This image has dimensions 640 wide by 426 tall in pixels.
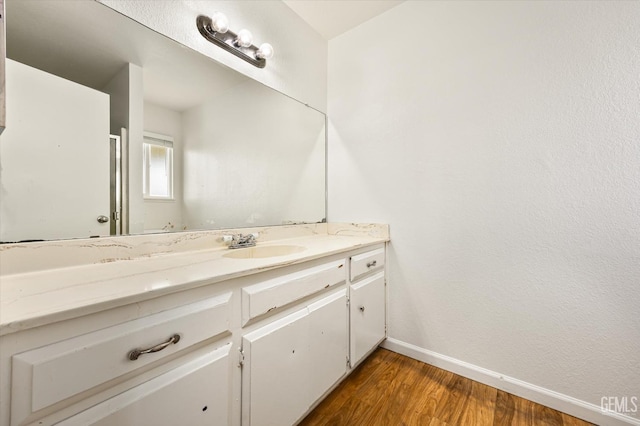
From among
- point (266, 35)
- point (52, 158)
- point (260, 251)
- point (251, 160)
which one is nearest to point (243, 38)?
point (266, 35)

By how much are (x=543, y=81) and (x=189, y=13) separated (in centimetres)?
181

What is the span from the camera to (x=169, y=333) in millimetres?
673

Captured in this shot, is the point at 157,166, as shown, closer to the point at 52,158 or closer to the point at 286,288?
the point at 52,158

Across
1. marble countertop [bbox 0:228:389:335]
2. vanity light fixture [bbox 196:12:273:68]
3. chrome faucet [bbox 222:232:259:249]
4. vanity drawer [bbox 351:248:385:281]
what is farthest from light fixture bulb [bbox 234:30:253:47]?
vanity drawer [bbox 351:248:385:281]

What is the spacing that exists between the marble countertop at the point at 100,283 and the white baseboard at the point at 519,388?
43.8 inches

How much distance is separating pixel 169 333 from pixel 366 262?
43.7 inches

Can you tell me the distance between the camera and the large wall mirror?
0.86 m

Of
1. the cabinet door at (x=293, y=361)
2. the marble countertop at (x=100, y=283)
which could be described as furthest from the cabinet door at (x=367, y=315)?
the marble countertop at (x=100, y=283)

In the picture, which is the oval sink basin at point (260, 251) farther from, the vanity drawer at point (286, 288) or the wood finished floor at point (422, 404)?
the wood finished floor at point (422, 404)

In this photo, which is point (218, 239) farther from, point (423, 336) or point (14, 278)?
point (423, 336)

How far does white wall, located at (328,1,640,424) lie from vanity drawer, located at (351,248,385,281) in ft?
0.42

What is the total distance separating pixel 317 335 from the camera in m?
1.15

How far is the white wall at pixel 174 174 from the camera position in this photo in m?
1.15

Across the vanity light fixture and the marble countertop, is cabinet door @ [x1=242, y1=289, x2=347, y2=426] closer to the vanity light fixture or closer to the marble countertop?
the marble countertop
